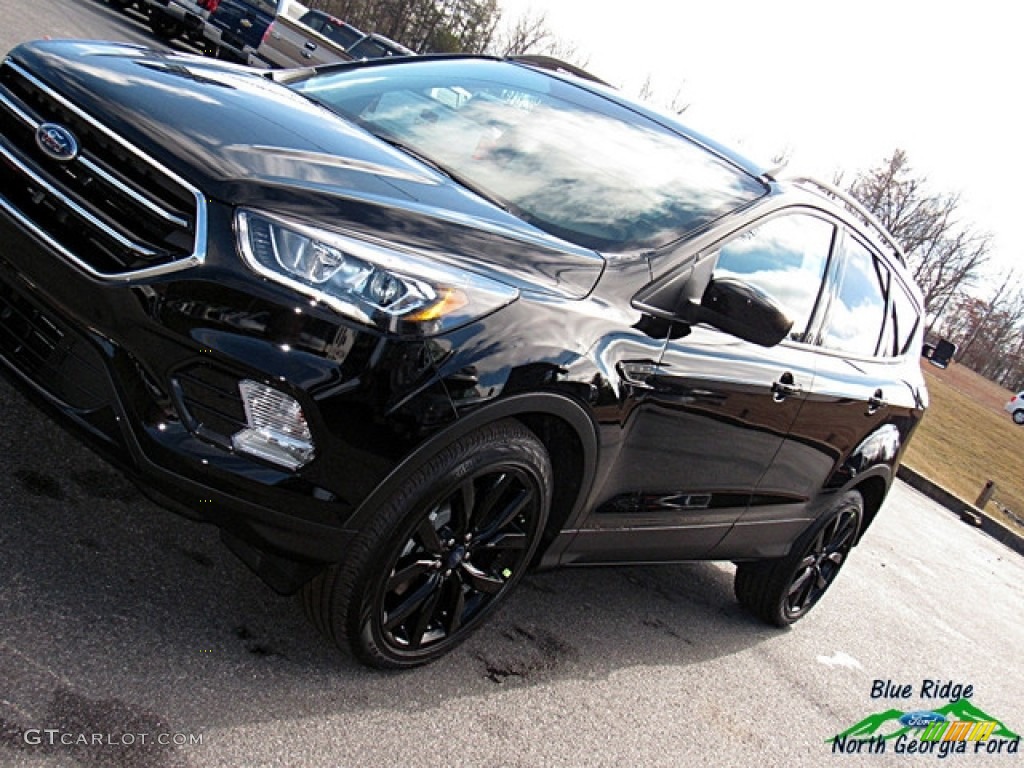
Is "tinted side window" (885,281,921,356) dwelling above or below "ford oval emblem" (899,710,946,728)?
above

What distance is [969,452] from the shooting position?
930 inches

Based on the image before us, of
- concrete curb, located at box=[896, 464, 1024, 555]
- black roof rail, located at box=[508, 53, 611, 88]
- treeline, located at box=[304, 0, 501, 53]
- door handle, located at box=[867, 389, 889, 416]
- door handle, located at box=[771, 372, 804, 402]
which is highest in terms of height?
treeline, located at box=[304, 0, 501, 53]

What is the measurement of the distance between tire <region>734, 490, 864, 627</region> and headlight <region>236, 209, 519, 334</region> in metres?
2.84

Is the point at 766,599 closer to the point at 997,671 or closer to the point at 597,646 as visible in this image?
the point at 597,646

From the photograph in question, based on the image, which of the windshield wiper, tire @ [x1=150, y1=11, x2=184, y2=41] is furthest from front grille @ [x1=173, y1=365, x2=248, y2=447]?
tire @ [x1=150, y1=11, x2=184, y2=41]

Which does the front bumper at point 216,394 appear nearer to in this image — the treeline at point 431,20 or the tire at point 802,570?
the tire at point 802,570

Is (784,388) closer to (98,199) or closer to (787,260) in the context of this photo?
(787,260)

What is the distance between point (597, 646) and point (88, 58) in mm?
2740

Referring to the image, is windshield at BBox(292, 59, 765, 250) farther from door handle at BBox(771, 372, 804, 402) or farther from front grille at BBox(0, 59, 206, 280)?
front grille at BBox(0, 59, 206, 280)

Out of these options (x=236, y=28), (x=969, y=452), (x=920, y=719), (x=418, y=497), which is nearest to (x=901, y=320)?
(x=920, y=719)

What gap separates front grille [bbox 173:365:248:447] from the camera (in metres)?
2.41

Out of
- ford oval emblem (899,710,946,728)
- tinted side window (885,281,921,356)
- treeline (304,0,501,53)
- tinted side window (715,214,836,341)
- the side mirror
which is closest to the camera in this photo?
the side mirror

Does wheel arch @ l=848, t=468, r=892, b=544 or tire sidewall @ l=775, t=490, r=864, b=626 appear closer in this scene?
tire sidewall @ l=775, t=490, r=864, b=626

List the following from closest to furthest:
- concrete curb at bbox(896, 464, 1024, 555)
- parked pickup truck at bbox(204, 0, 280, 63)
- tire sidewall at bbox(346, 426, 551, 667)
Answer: tire sidewall at bbox(346, 426, 551, 667) → concrete curb at bbox(896, 464, 1024, 555) → parked pickup truck at bbox(204, 0, 280, 63)
